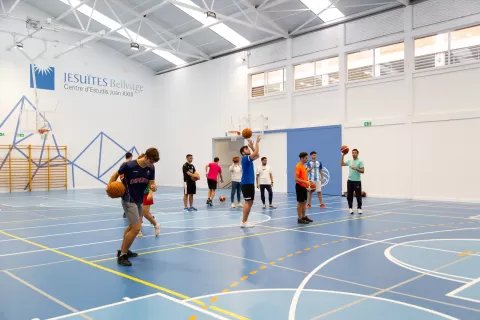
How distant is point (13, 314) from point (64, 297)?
1.85ft

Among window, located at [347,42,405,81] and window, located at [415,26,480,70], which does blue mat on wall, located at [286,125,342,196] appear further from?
window, located at [415,26,480,70]

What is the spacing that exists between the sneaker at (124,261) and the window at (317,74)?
15.3 m

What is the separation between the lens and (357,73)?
18.6 metres

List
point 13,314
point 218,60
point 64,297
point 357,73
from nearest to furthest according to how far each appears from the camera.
Result: point 13,314 < point 64,297 < point 357,73 < point 218,60

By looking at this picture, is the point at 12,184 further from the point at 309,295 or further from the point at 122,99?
the point at 309,295

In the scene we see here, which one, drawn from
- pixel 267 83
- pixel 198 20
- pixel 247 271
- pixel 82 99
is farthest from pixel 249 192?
pixel 82 99

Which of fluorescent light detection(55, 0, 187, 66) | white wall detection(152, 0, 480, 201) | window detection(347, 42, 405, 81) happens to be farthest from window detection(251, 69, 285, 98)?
fluorescent light detection(55, 0, 187, 66)

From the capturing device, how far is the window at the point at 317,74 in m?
19.5

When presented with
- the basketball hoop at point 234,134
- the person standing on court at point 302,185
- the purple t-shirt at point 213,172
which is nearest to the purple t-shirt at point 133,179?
the person standing on court at point 302,185

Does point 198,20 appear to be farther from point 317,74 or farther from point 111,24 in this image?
point 317,74

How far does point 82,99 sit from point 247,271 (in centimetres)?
2200

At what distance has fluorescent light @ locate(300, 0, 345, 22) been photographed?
1834 cm

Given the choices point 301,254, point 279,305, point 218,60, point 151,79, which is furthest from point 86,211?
point 151,79

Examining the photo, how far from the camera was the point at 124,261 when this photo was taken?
5.91 meters
